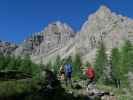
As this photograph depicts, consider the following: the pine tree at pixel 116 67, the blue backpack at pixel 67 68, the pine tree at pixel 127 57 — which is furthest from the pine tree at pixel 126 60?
the blue backpack at pixel 67 68

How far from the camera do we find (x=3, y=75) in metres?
24.9

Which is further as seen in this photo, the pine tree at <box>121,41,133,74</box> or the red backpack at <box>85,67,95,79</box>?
the pine tree at <box>121,41,133,74</box>

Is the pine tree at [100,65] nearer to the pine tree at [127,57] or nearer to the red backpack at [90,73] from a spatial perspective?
the pine tree at [127,57]

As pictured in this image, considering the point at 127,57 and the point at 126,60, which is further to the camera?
the point at 126,60

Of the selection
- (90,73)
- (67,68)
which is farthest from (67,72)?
(90,73)

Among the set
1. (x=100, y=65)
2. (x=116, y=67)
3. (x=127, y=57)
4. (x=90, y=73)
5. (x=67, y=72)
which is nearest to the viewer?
(x=90, y=73)

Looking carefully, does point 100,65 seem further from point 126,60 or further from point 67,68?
Answer: point 67,68

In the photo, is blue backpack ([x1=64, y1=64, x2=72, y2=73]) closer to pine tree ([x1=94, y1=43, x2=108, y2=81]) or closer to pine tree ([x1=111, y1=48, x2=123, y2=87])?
pine tree ([x1=111, y1=48, x2=123, y2=87])

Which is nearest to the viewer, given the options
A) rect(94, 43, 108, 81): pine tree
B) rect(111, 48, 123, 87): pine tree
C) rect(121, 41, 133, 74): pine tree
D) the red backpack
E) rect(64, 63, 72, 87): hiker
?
the red backpack

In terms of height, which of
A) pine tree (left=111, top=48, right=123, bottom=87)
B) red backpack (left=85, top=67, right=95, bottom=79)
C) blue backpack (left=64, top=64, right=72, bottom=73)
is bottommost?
red backpack (left=85, top=67, right=95, bottom=79)

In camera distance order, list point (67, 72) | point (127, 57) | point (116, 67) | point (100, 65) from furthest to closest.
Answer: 1. point (100, 65)
2. point (116, 67)
3. point (127, 57)
4. point (67, 72)

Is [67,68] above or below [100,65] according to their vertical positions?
below

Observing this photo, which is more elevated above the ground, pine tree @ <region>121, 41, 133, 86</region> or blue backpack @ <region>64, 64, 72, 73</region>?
pine tree @ <region>121, 41, 133, 86</region>

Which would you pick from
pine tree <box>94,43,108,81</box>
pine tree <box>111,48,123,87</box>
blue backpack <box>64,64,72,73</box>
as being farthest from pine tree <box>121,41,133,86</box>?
blue backpack <box>64,64,72,73</box>
